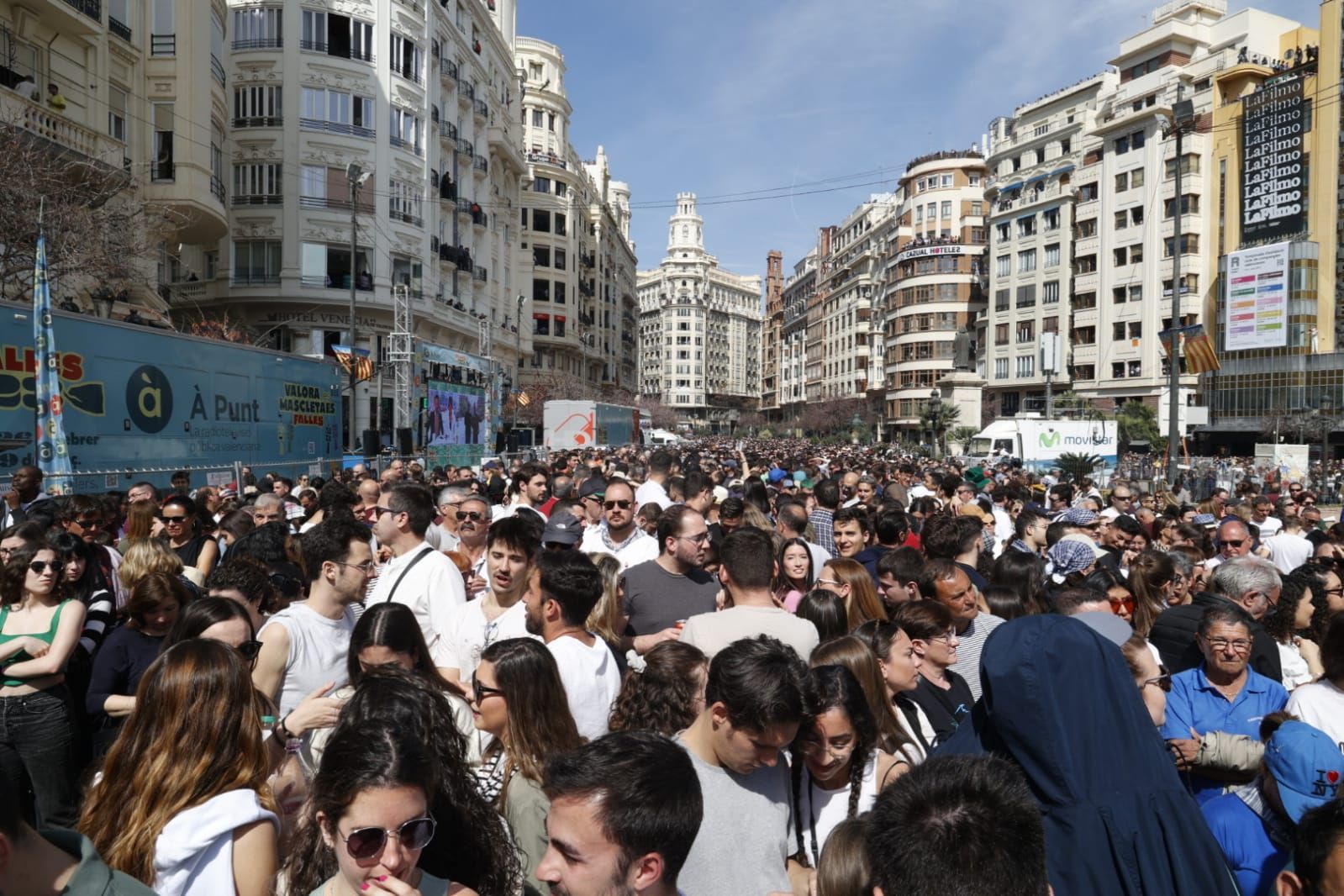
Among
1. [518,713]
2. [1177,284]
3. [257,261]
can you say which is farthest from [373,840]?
[257,261]

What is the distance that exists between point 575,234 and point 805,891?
241ft

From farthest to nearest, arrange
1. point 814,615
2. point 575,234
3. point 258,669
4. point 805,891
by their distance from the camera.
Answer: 1. point 575,234
2. point 814,615
3. point 258,669
4. point 805,891

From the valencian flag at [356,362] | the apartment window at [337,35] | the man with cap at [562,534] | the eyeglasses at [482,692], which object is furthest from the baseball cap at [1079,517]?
the apartment window at [337,35]

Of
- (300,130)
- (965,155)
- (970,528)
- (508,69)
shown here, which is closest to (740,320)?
(965,155)

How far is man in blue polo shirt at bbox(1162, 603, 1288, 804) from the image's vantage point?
3.97 m

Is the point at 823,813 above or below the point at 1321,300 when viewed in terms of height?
below

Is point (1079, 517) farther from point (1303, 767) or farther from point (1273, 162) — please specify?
point (1273, 162)

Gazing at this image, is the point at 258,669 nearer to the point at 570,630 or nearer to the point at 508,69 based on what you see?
the point at 570,630

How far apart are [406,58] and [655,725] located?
40.7 metres

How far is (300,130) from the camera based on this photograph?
35875 mm

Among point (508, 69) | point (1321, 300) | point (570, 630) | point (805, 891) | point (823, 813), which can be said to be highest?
point (508, 69)

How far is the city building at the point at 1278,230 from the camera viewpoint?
49.9m

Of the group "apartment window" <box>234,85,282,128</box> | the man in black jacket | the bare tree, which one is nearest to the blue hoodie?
the man in black jacket

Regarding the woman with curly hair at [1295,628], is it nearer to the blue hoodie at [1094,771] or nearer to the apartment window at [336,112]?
the blue hoodie at [1094,771]
